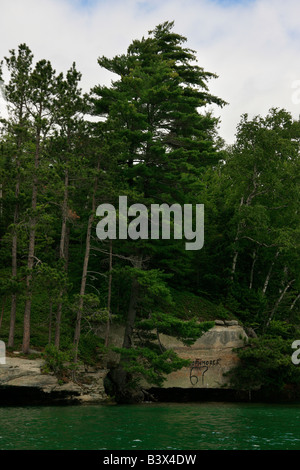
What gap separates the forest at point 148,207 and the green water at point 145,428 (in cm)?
258

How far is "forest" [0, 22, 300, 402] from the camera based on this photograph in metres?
22.9

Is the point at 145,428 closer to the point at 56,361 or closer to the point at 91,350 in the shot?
the point at 56,361

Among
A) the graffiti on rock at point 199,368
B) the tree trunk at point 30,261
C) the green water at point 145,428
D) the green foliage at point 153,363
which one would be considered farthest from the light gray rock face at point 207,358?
the tree trunk at point 30,261

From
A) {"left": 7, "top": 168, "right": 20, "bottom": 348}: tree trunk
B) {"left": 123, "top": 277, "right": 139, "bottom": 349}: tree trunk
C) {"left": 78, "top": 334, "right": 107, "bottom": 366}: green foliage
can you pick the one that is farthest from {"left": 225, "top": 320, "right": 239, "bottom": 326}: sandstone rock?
{"left": 7, "top": 168, "right": 20, "bottom": 348}: tree trunk

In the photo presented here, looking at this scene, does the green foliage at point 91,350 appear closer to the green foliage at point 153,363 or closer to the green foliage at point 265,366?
the green foliage at point 153,363

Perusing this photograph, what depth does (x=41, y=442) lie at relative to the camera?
13422 mm

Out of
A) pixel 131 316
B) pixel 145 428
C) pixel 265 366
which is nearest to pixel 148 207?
pixel 131 316

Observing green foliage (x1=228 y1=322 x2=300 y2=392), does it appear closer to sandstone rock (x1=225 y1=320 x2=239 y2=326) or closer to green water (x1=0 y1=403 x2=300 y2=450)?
sandstone rock (x1=225 y1=320 x2=239 y2=326)

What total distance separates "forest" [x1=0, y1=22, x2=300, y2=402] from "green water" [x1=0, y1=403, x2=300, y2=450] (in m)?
2.58

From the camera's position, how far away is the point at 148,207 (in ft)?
86.2

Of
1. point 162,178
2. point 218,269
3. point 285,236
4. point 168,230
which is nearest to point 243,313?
point 218,269

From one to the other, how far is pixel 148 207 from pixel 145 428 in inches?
512

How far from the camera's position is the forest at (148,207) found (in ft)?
75.0

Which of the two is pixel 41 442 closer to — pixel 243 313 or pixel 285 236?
pixel 243 313
